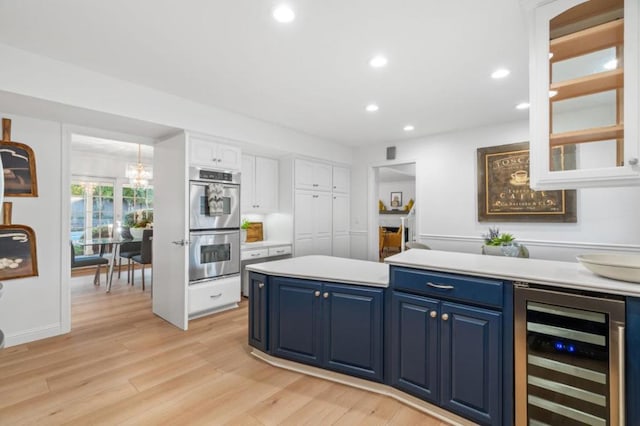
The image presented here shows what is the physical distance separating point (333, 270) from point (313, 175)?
112 inches

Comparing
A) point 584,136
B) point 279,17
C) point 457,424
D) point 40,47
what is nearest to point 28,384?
point 40,47

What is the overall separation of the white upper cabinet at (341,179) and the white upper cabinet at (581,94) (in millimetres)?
3858

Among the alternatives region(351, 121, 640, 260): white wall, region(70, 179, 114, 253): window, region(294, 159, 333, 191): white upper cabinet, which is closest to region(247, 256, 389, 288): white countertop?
region(294, 159, 333, 191): white upper cabinet

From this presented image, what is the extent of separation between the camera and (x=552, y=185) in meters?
1.76

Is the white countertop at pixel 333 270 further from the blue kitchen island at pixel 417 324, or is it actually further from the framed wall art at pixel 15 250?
the framed wall art at pixel 15 250

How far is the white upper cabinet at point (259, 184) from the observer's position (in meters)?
4.55

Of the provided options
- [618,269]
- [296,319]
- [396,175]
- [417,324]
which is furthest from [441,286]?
[396,175]

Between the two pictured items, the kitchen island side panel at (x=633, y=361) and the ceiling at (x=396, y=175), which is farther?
the ceiling at (x=396, y=175)

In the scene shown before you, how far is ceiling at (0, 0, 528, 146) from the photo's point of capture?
1899mm

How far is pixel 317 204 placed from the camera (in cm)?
515

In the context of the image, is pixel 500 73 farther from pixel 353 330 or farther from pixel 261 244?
pixel 261 244

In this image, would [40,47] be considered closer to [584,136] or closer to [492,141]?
[584,136]

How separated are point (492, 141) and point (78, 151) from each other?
7533mm

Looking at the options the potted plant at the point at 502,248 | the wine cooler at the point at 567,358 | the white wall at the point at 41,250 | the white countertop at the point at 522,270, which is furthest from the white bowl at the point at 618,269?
the white wall at the point at 41,250
